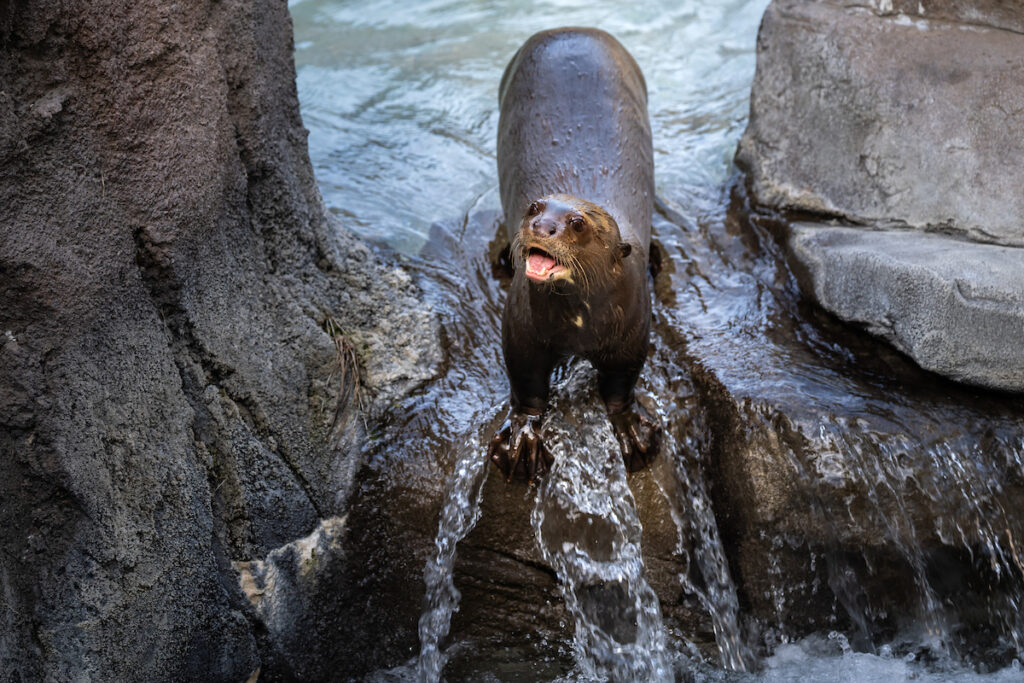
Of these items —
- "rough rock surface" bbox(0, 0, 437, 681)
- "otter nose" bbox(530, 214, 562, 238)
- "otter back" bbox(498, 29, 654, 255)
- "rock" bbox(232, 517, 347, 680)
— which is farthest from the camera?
"otter back" bbox(498, 29, 654, 255)

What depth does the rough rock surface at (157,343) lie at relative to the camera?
1841 millimetres

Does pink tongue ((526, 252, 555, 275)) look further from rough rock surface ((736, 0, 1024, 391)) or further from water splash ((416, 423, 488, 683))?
rough rock surface ((736, 0, 1024, 391))

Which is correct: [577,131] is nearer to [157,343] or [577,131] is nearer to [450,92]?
[157,343]

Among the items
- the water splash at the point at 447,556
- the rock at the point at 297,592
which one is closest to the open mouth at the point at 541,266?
the water splash at the point at 447,556

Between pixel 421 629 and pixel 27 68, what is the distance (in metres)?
1.71

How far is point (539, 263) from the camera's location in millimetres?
2064

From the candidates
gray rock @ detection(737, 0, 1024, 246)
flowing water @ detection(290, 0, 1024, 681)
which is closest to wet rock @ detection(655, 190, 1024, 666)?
flowing water @ detection(290, 0, 1024, 681)

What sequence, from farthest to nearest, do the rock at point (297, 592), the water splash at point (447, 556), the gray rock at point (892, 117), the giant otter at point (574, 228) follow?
the gray rock at point (892, 117), the water splash at point (447, 556), the rock at point (297, 592), the giant otter at point (574, 228)

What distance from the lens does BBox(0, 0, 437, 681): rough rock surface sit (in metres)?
1.84

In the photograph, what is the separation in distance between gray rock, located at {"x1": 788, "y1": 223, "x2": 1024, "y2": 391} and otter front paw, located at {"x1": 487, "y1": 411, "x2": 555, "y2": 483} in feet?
3.42

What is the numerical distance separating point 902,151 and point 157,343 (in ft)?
8.39

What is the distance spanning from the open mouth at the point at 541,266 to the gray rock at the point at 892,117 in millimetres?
1725

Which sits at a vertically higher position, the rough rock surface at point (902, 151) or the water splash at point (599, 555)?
the rough rock surface at point (902, 151)

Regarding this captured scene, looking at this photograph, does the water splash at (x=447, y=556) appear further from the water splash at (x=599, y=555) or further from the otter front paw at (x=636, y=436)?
the otter front paw at (x=636, y=436)
